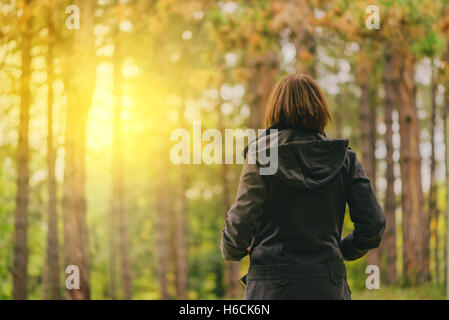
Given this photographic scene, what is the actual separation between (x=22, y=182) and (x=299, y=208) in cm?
801

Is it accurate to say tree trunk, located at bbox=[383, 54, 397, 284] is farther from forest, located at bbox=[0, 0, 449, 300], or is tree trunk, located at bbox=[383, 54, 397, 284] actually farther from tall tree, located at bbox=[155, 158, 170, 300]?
tall tree, located at bbox=[155, 158, 170, 300]

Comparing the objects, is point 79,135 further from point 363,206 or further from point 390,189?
point 390,189

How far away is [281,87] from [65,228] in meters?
6.30

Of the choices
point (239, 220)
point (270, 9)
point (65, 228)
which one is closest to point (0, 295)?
point (65, 228)

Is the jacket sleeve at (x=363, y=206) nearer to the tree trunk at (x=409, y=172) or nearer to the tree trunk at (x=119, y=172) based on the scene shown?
the tree trunk at (x=409, y=172)

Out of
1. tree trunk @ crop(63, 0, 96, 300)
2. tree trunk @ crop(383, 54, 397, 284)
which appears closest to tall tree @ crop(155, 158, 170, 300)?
tree trunk @ crop(383, 54, 397, 284)

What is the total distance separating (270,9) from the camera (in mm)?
8609

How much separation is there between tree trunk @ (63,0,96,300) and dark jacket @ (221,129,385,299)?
5.88 metres

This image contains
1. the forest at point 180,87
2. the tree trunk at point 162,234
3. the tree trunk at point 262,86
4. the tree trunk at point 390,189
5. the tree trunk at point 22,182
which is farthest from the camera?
the tree trunk at point 162,234

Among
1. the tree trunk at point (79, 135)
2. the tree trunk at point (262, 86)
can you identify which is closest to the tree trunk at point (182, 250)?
the tree trunk at point (262, 86)

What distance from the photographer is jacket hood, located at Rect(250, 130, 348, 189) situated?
8.16ft

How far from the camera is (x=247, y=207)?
2.48m

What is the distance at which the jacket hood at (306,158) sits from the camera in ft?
8.16

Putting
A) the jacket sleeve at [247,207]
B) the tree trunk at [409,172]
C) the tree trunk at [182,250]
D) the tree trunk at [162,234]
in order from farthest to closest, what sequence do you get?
the tree trunk at [182,250], the tree trunk at [162,234], the tree trunk at [409,172], the jacket sleeve at [247,207]
